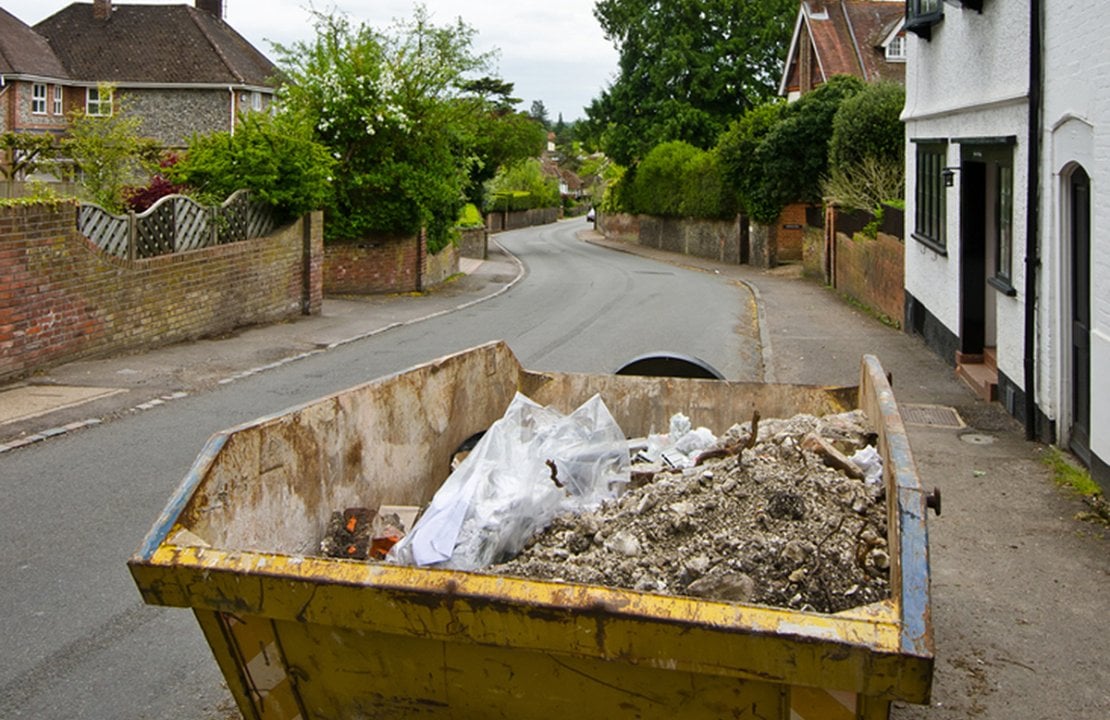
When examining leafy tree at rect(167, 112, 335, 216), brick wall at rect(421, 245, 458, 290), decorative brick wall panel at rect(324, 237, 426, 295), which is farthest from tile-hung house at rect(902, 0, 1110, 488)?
brick wall at rect(421, 245, 458, 290)

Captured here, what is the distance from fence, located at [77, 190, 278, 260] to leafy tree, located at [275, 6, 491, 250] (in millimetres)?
5072

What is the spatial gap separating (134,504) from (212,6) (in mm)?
50371

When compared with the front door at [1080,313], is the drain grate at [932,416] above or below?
below

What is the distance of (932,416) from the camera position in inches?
458

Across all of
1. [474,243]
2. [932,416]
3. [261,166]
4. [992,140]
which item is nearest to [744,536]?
[932,416]

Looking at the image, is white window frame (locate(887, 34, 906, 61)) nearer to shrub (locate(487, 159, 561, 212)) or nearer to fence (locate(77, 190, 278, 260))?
shrub (locate(487, 159, 561, 212))

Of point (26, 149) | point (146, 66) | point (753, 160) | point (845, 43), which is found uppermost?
point (146, 66)

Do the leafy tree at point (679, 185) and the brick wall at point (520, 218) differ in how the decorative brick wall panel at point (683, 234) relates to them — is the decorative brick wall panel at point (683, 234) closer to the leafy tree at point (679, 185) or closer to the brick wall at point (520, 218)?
the leafy tree at point (679, 185)

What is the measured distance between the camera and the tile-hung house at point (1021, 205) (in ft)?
29.2

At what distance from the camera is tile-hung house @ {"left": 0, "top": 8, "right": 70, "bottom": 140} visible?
45094 mm

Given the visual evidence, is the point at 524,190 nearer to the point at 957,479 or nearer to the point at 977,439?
the point at 977,439

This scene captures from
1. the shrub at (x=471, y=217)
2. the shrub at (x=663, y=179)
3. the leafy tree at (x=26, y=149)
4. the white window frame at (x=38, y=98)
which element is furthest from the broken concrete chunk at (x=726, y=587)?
the white window frame at (x=38, y=98)

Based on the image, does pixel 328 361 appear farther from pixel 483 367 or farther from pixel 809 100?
pixel 809 100

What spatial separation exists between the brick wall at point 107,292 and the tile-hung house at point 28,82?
99.2ft
